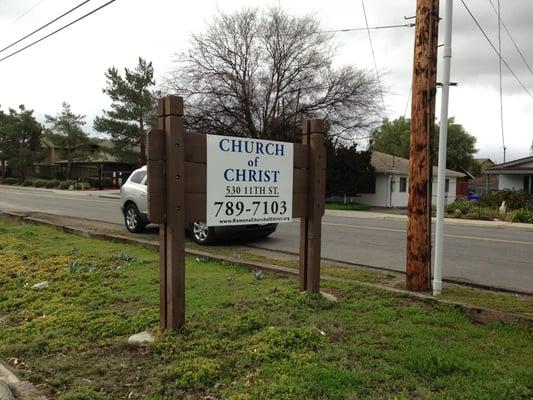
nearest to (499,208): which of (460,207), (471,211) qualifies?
(460,207)

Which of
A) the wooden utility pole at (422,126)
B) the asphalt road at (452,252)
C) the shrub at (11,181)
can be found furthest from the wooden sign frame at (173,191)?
the shrub at (11,181)

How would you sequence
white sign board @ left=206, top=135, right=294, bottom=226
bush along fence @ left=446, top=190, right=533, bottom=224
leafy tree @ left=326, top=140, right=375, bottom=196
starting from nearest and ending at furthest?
1. white sign board @ left=206, top=135, right=294, bottom=226
2. bush along fence @ left=446, top=190, right=533, bottom=224
3. leafy tree @ left=326, top=140, right=375, bottom=196

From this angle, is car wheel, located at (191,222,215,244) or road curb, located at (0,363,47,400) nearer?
road curb, located at (0,363,47,400)

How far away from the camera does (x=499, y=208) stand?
86.9 ft

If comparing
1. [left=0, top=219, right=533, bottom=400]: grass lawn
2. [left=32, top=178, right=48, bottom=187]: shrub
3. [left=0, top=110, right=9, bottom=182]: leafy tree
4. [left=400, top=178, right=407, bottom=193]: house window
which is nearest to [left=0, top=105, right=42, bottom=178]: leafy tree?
[left=0, top=110, right=9, bottom=182]: leafy tree

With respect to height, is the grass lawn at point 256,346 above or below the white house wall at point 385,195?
below

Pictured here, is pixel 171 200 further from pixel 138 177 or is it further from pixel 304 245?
pixel 138 177

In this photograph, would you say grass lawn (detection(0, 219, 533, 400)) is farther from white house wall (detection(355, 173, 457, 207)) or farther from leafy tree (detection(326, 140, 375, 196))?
white house wall (detection(355, 173, 457, 207))

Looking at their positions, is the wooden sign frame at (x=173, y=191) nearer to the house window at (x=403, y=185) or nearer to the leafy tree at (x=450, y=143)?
the house window at (x=403, y=185)

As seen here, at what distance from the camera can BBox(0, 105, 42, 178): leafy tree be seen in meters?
62.2

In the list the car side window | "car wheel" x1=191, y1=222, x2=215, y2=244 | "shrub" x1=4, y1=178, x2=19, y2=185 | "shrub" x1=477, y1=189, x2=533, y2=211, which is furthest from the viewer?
"shrub" x1=4, y1=178, x2=19, y2=185

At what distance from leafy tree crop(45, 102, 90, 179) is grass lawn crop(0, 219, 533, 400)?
54.8 metres

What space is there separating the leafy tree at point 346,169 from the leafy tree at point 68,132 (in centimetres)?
3507

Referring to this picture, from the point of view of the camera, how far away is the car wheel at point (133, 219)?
12.9 meters
